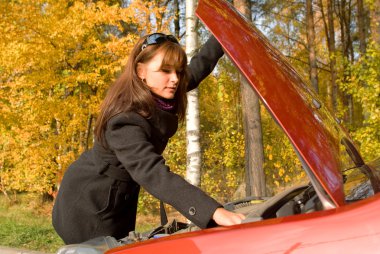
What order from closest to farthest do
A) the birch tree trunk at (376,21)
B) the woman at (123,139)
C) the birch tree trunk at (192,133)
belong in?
the woman at (123,139)
the birch tree trunk at (192,133)
the birch tree trunk at (376,21)

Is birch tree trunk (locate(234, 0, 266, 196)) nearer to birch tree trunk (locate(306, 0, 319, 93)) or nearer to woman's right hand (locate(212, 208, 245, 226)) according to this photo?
woman's right hand (locate(212, 208, 245, 226))

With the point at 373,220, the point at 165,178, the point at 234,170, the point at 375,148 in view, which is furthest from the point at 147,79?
the point at 234,170

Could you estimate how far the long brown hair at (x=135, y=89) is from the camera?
2049mm

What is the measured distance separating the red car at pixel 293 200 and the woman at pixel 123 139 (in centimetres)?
36

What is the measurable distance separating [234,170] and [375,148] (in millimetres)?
6152

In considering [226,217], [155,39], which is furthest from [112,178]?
[226,217]

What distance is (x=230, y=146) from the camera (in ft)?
45.3

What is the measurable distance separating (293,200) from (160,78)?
0.78 metres

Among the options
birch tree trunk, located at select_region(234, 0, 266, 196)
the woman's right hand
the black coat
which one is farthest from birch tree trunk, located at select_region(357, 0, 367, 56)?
the woman's right hand

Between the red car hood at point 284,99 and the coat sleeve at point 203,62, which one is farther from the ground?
the coat sleeve at point 203,62

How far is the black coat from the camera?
1857mm

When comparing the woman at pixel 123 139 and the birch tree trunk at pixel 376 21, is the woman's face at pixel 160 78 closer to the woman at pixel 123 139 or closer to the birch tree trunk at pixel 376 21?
the woman at pixel 123 139

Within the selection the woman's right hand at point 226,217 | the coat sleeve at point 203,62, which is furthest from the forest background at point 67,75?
the woman's right hand at point 226,217

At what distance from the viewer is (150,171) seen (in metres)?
1.78
